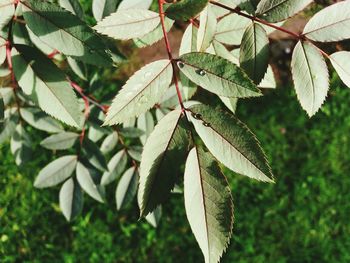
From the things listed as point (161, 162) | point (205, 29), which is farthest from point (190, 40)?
point (161, 162)

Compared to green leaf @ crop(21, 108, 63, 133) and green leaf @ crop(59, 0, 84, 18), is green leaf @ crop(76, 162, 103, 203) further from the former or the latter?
green leaf @ crop(59, 0, 84, 18)

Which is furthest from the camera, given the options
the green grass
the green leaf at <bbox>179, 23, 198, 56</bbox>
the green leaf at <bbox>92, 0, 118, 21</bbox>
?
the green grass

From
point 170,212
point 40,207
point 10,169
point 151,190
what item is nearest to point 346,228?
point 170,212

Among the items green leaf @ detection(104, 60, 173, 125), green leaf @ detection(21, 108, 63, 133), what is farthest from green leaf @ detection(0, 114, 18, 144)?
green leaf @ detection(104, 60, 173, 125)

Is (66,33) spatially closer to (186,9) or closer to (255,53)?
(186,9)

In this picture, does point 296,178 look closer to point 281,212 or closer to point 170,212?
point 281,212

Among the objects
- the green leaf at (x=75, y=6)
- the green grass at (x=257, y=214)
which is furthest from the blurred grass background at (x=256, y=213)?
the green leaf at (x=75, y=6)
